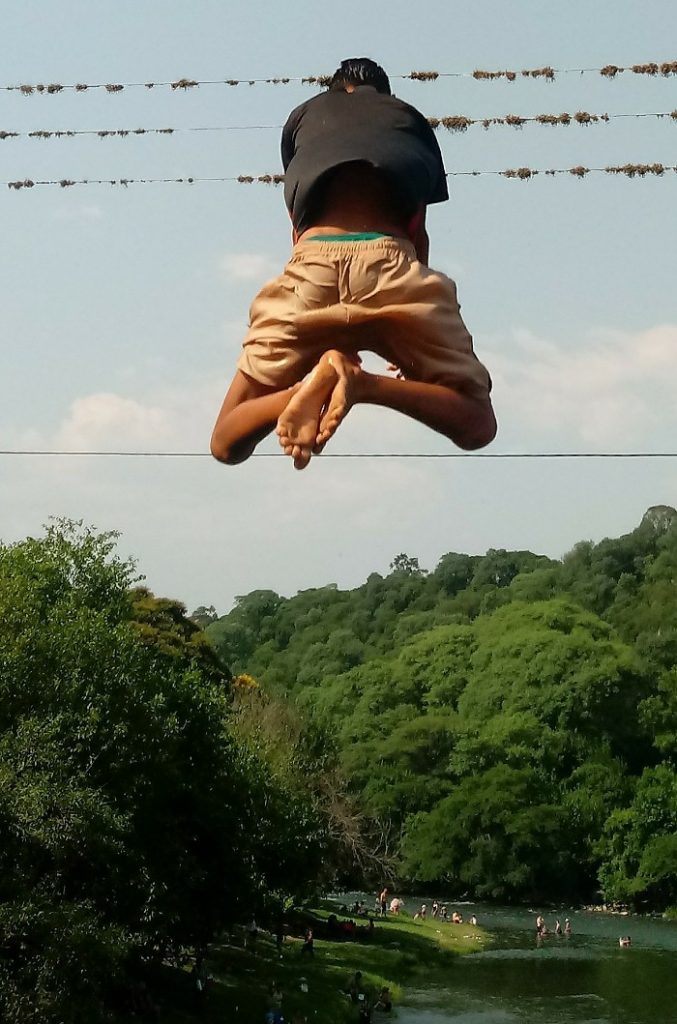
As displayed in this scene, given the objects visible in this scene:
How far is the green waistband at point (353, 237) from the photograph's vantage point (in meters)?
6.12

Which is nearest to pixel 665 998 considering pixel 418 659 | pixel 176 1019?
pixel 176 1019

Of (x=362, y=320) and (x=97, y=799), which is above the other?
(x=362, y=320)

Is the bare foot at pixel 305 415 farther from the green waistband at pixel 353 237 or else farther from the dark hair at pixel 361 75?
the dark hair at pixel 361 75

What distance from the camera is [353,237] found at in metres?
6.14

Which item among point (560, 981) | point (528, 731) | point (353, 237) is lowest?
point (560, 981)

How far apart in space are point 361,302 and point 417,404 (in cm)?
47

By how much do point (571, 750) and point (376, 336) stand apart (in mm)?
40651

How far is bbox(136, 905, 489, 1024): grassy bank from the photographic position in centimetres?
2155

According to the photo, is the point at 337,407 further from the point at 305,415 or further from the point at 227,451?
the point at 227,451

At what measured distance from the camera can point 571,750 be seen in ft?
149

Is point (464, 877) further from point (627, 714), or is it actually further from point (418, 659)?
point (418, 659)

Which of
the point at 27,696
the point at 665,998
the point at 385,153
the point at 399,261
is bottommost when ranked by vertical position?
the point at 665,998

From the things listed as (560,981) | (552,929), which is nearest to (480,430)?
(560,981)

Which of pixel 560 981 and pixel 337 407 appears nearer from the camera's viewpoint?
pixel 337 407
